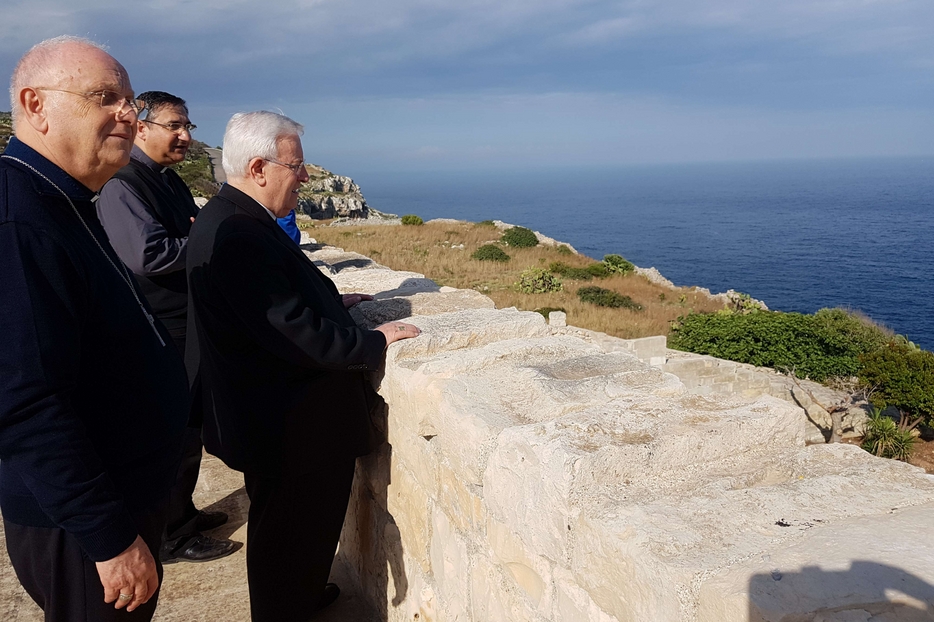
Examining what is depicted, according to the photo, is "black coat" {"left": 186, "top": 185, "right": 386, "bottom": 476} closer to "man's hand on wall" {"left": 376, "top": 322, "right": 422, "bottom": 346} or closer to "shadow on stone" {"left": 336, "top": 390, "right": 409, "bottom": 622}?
"man's hand on wall" {"left": 376, "top": 322, "right": 422, "bottom": 346}

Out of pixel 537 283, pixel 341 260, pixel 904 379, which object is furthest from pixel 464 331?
pixel 537 283

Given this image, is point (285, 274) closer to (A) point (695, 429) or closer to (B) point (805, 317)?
(A) point (695, 429)

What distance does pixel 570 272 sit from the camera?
20.1 metres

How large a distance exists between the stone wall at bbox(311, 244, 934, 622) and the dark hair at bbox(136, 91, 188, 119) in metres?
1.77

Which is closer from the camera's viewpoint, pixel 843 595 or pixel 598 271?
pixel 843 595

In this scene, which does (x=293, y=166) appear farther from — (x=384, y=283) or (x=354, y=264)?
(x=354, y=264)

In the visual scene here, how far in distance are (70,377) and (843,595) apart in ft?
4.97

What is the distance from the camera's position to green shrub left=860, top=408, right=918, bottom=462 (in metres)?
9.51

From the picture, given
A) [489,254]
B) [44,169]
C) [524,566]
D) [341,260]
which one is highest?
[44,169]

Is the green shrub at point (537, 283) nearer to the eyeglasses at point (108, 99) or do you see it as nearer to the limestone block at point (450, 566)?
the limestone block at point (450, 566)

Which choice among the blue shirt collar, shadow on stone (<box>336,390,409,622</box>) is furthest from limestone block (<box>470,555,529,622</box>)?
the blue shirt collar

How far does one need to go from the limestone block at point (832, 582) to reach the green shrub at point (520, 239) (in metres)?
22.7

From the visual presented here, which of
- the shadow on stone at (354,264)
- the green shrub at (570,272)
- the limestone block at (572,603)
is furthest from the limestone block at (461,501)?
the green shrub at (570,272)

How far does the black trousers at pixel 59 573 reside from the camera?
148cm
